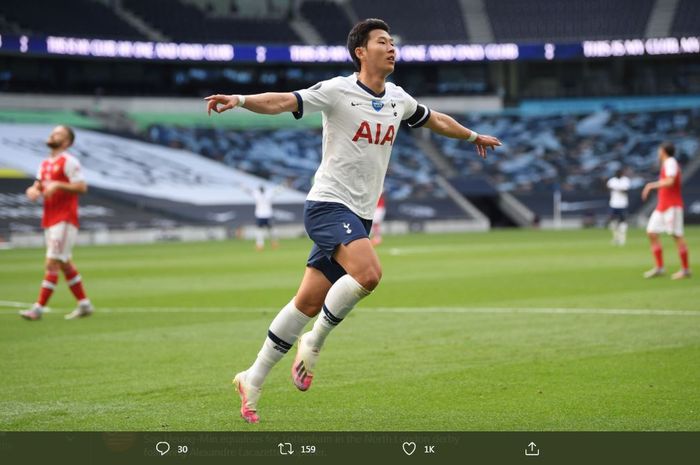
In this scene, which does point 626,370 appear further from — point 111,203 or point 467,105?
point 467,105

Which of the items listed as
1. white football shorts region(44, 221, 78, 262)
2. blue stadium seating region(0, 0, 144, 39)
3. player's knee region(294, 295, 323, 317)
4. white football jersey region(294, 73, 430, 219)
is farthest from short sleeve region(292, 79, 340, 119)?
blue stadium seating region(0, 0, 144, 39)

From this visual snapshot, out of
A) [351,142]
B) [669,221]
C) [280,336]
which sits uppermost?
[669,221]

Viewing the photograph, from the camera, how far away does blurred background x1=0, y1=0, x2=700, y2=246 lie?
53719mm

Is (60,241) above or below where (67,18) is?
below

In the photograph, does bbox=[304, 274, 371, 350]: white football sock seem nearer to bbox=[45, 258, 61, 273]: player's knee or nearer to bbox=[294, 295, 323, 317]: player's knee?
bbox=[294, 295, 323, 317]: player's knee

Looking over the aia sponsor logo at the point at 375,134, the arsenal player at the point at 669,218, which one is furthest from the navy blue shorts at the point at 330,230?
the arsenal player at the point at 669,218

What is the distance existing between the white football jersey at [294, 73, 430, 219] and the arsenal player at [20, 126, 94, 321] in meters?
6.84

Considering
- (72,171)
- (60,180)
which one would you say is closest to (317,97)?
(72,171)

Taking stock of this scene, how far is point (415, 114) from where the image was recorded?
312 inches

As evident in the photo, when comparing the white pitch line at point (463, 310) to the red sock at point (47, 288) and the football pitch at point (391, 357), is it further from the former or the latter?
the red sock at point (47, 288)

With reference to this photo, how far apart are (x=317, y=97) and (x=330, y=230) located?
0.89 m
